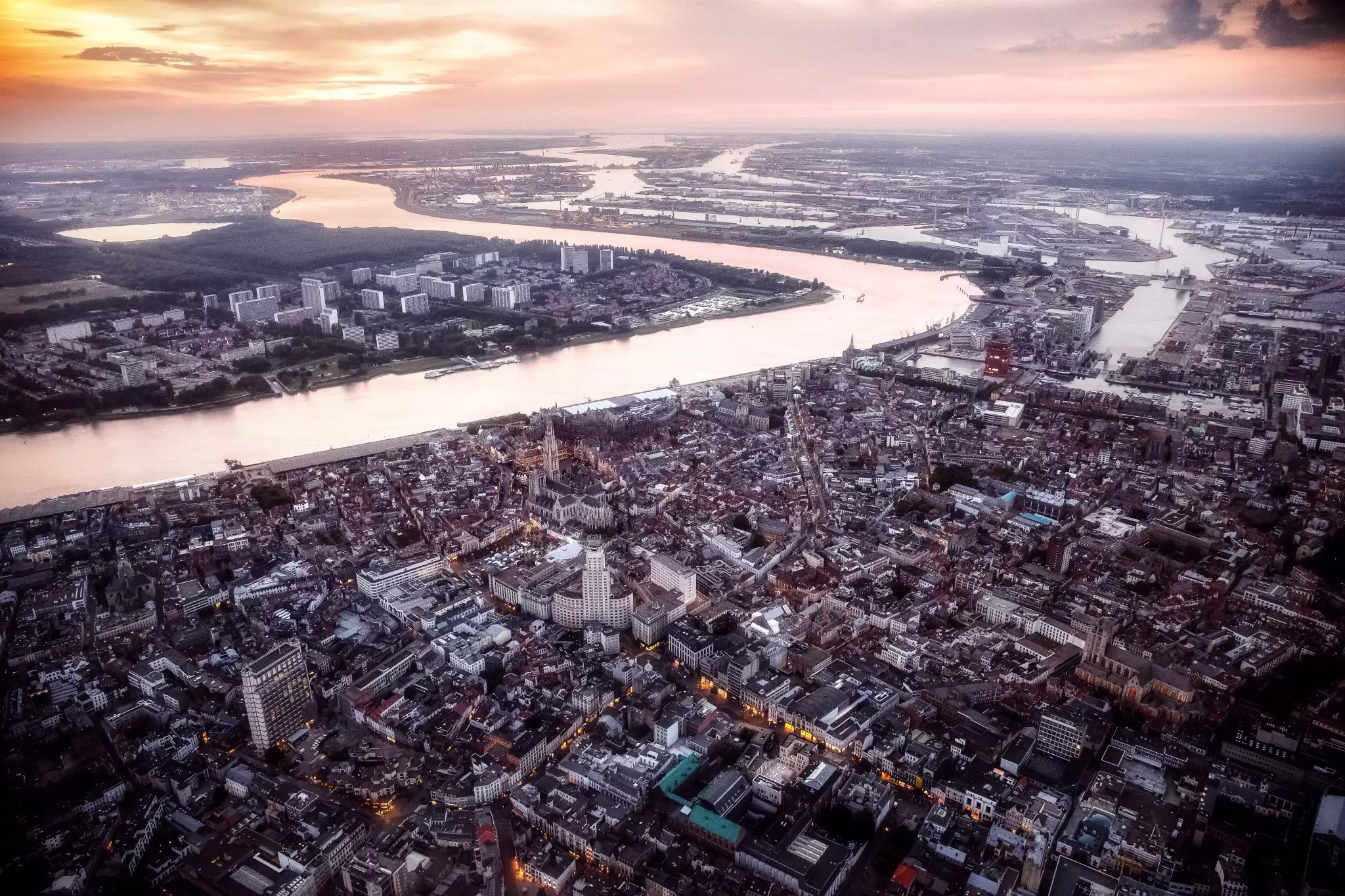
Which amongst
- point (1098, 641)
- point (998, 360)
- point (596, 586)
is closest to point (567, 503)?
point (596, 586)

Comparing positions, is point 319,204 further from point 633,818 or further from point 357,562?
point 633,818

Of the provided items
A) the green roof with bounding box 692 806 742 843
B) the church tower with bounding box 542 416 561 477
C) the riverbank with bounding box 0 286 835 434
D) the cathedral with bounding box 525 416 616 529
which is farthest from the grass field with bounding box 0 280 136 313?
the green roof with bounding box 692 806 742 843

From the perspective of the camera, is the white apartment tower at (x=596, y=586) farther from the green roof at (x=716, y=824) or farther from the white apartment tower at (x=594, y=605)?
the green roof at (x=716, y=824)

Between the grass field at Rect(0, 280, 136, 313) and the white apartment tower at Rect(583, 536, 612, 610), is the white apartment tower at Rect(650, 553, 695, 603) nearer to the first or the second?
the white apartment tower at Rect(583, 536, 612, 610)

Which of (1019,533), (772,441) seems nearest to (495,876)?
(1019,533)

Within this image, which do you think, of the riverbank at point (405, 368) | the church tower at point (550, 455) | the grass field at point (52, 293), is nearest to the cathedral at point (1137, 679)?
the church tower at point (550, 455)

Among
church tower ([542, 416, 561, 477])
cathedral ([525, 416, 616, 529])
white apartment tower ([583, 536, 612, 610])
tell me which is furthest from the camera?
church tower ([542, 416, 561, 477])
